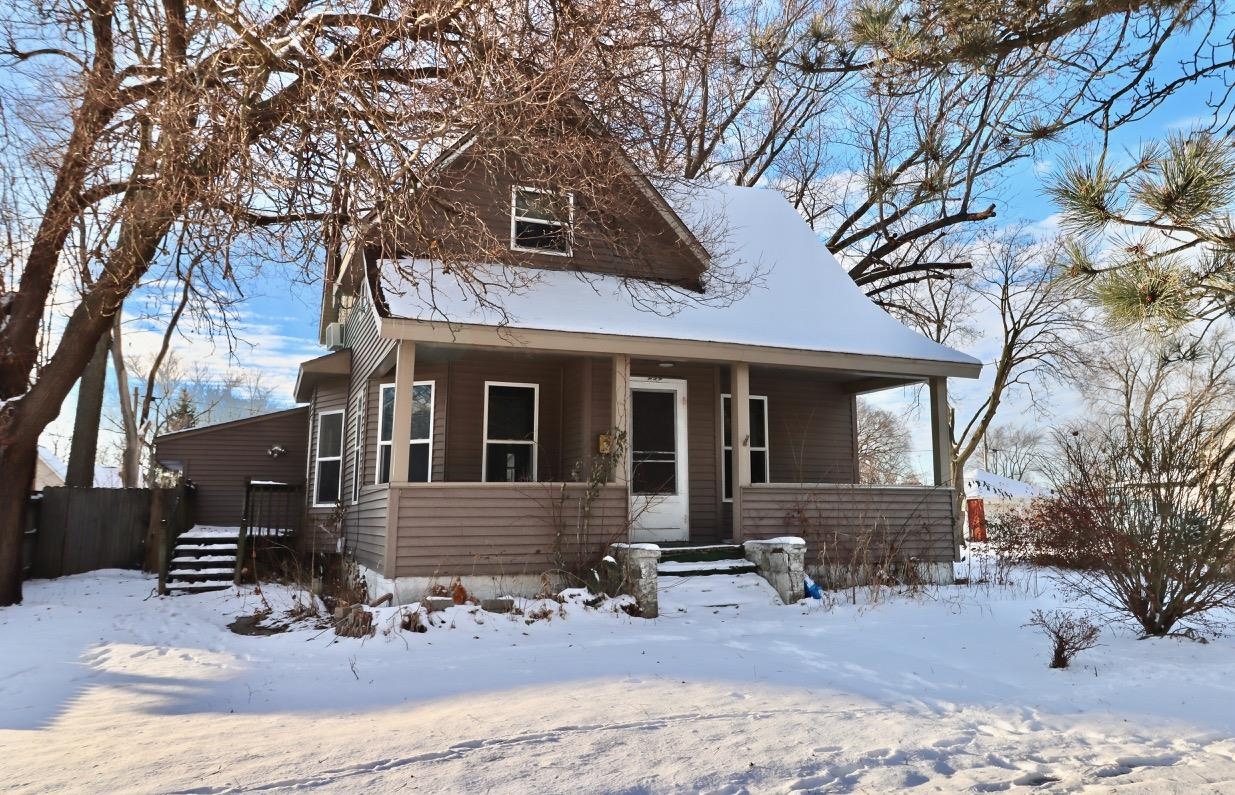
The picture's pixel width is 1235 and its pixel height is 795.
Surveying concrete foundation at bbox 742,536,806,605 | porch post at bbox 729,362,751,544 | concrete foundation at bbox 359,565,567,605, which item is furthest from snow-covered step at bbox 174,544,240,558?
concrete foundation at bbox 742,536,806,605

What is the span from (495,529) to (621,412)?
2.17m

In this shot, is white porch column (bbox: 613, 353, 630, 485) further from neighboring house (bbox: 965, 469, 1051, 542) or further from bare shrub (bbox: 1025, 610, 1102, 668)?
neighboring house (bbox: 965, 469, 1051, 542)

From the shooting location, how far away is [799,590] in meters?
9.98

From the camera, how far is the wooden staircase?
41.0ft

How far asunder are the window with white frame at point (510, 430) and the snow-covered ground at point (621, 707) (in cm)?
334

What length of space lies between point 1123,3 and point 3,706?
27.4 feet

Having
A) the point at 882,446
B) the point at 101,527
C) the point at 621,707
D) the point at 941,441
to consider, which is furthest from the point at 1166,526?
the point at 882,446

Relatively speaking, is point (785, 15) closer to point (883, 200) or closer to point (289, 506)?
point (883, 200)

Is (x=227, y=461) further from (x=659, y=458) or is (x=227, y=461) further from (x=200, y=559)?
(x=659, y=458)

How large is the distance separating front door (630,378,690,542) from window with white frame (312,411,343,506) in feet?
18.6

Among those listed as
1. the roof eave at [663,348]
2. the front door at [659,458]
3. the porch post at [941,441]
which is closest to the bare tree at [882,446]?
the porch post at [941,441]

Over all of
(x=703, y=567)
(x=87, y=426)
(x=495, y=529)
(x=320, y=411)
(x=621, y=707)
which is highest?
(x=87, y=426)

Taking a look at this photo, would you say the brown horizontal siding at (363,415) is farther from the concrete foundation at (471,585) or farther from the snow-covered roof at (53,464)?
the snow-covered roof at (53,464)

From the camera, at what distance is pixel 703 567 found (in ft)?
34.0
